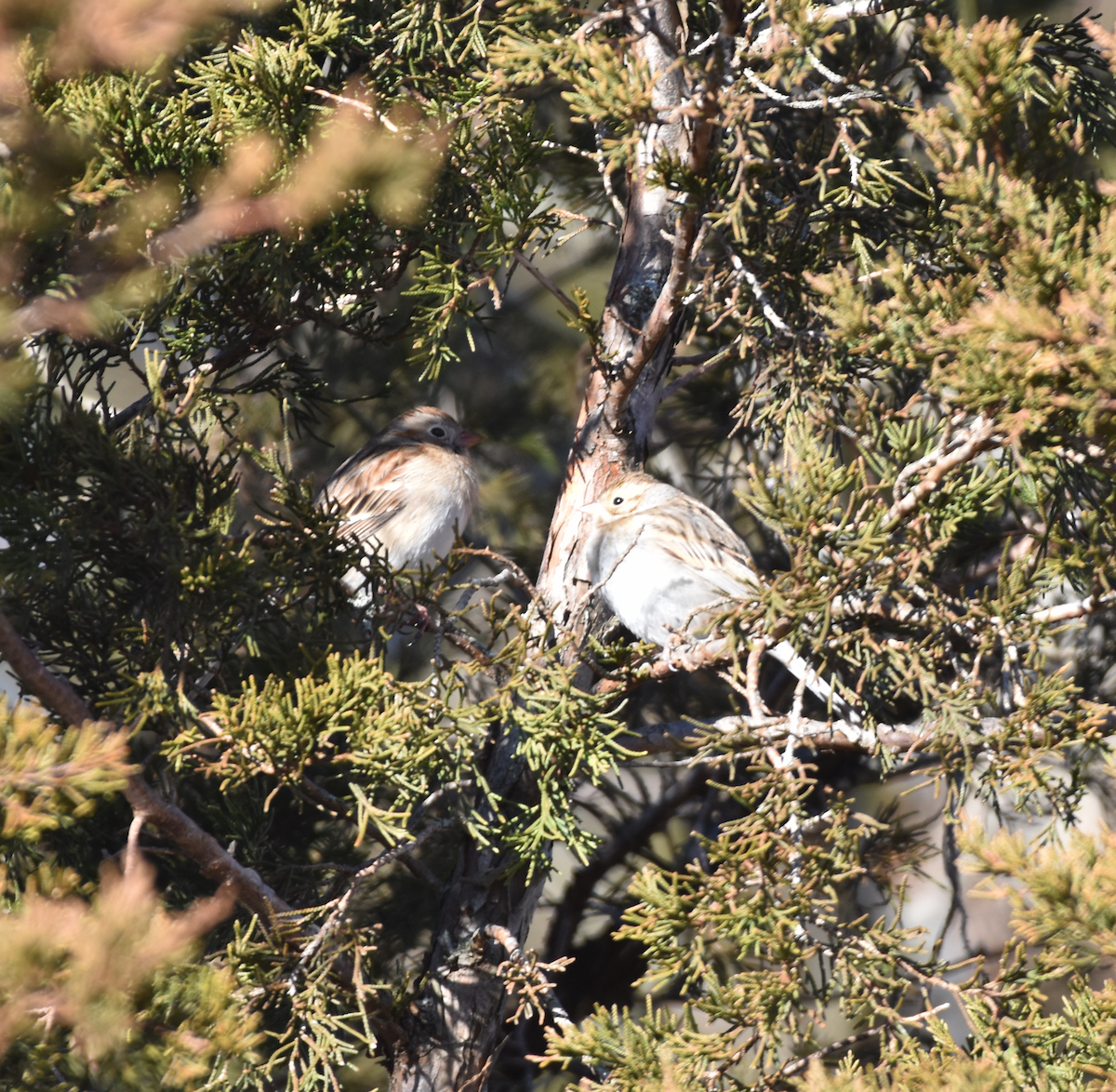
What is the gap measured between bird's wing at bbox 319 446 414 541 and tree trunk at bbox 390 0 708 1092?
1.23m

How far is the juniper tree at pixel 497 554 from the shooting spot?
75.7 inches

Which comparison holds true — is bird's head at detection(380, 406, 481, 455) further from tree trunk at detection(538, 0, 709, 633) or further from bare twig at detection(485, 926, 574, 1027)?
bare twig at detection(485, 926, 574, 1027)

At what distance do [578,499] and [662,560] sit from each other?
24.1 inches

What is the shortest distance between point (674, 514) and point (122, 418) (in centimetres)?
199

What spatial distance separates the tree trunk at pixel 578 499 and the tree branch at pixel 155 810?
577 mm

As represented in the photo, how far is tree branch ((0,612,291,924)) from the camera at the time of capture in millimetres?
2162

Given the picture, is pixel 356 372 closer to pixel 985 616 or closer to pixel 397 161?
pixel 397 161

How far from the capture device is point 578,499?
332 centimetres

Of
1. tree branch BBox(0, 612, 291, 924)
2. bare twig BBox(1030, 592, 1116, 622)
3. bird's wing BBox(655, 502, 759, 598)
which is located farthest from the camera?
bird's wing BBox(655, 502, 759, 598)

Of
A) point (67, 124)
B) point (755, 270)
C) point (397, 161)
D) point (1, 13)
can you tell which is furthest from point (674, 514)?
point (1, 13)

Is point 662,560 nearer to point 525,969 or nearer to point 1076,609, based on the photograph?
point 1076,609

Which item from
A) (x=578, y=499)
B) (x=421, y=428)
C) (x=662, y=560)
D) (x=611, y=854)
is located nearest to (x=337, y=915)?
(x=578, y=499)

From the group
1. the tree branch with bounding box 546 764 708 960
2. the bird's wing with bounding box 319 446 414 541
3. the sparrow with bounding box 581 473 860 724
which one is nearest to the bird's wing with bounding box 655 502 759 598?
the sparrow with bounding box 581 473 860 724

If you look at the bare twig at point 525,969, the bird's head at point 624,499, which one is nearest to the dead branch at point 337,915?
the bare twig at point 525,969
